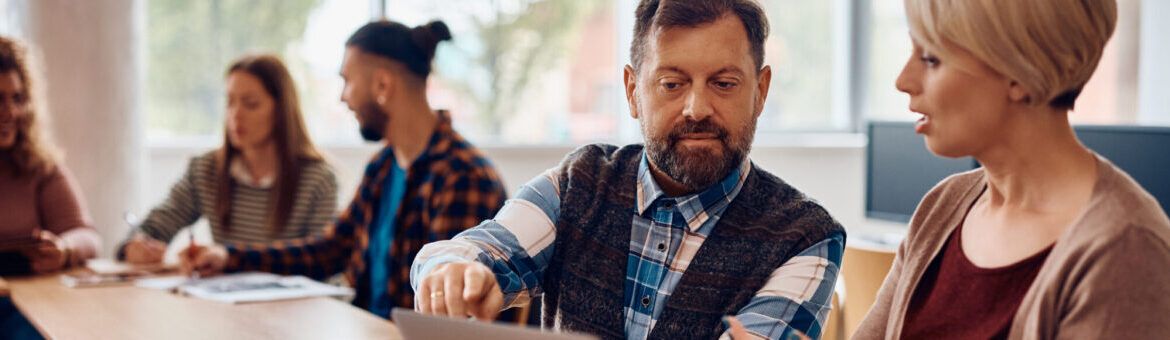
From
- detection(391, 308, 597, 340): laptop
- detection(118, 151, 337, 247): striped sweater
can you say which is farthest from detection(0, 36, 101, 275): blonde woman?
detection(391, 308, 597, 340): laptop

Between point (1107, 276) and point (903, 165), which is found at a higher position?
point (1107, 276)

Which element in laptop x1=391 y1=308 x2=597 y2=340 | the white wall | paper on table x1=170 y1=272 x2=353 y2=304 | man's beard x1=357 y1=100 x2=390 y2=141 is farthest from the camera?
the white wall

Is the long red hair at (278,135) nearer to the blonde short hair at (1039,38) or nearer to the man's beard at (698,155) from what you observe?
the man's beard at (698,155)

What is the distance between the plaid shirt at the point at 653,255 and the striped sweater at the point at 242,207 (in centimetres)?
172

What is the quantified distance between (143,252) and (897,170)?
85.5 inches

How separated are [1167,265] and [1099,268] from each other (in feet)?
0.19

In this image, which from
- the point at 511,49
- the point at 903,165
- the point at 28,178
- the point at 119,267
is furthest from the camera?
the point at 511,49

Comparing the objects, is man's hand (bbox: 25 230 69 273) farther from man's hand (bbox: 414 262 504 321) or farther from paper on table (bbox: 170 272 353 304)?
man's hand (bbox: 414 262 504 321)

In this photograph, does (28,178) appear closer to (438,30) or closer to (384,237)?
(384,237)

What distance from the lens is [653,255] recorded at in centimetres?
148

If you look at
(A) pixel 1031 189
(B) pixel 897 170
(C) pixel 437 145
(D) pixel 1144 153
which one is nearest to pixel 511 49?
(B) pixel 897 170

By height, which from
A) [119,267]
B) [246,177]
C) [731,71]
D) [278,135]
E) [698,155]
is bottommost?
[119,267]

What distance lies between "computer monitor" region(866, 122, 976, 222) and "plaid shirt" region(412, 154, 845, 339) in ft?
5.91

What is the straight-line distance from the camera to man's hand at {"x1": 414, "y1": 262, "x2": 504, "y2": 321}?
47.6 inches
